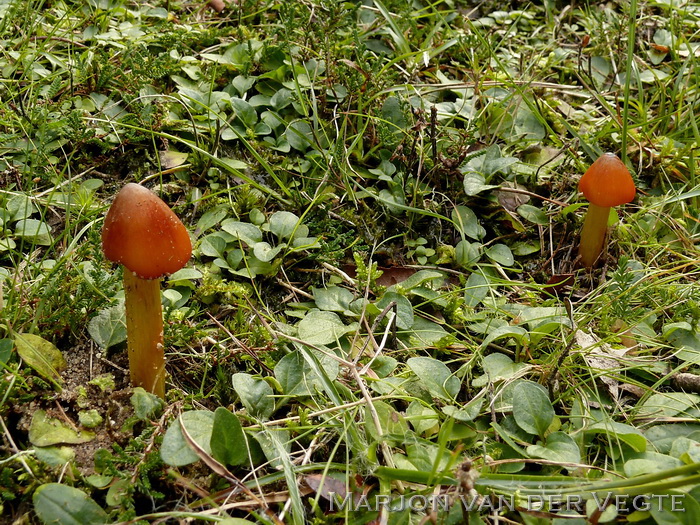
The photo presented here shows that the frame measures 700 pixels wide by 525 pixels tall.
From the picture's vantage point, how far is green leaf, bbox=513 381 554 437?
86.0 inches

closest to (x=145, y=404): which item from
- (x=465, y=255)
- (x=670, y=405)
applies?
(x=465, y=255)

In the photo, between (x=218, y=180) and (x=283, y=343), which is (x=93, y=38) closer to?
(x=218, y=180)

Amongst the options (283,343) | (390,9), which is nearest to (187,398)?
(283,343)

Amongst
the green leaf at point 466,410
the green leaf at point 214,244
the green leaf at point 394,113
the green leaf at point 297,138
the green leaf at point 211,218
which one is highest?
the green leaf at point 394,113

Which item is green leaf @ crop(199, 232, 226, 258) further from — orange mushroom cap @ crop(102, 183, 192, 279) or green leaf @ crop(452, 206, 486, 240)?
green leaf @ crop(452, 206, 486, 240)

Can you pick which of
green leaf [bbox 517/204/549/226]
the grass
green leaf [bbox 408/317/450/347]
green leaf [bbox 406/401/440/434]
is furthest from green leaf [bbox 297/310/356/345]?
green leaf [bbox 517/204/549/226]

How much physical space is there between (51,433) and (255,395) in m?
0.65

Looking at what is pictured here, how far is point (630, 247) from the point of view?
3080 mm

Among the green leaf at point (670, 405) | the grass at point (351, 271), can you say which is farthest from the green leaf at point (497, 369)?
the green leaf at point (670, 405)

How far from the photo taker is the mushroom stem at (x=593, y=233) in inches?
116

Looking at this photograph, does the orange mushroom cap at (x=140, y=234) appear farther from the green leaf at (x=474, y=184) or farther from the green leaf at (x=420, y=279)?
the green leaf at (x=474, y=184)

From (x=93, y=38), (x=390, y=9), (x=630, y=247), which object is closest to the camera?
(x=630, y=247)

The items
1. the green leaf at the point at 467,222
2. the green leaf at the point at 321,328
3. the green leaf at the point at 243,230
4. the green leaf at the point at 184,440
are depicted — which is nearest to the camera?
the green leaf at the point at 184,440

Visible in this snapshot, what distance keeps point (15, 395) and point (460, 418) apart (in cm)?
147
